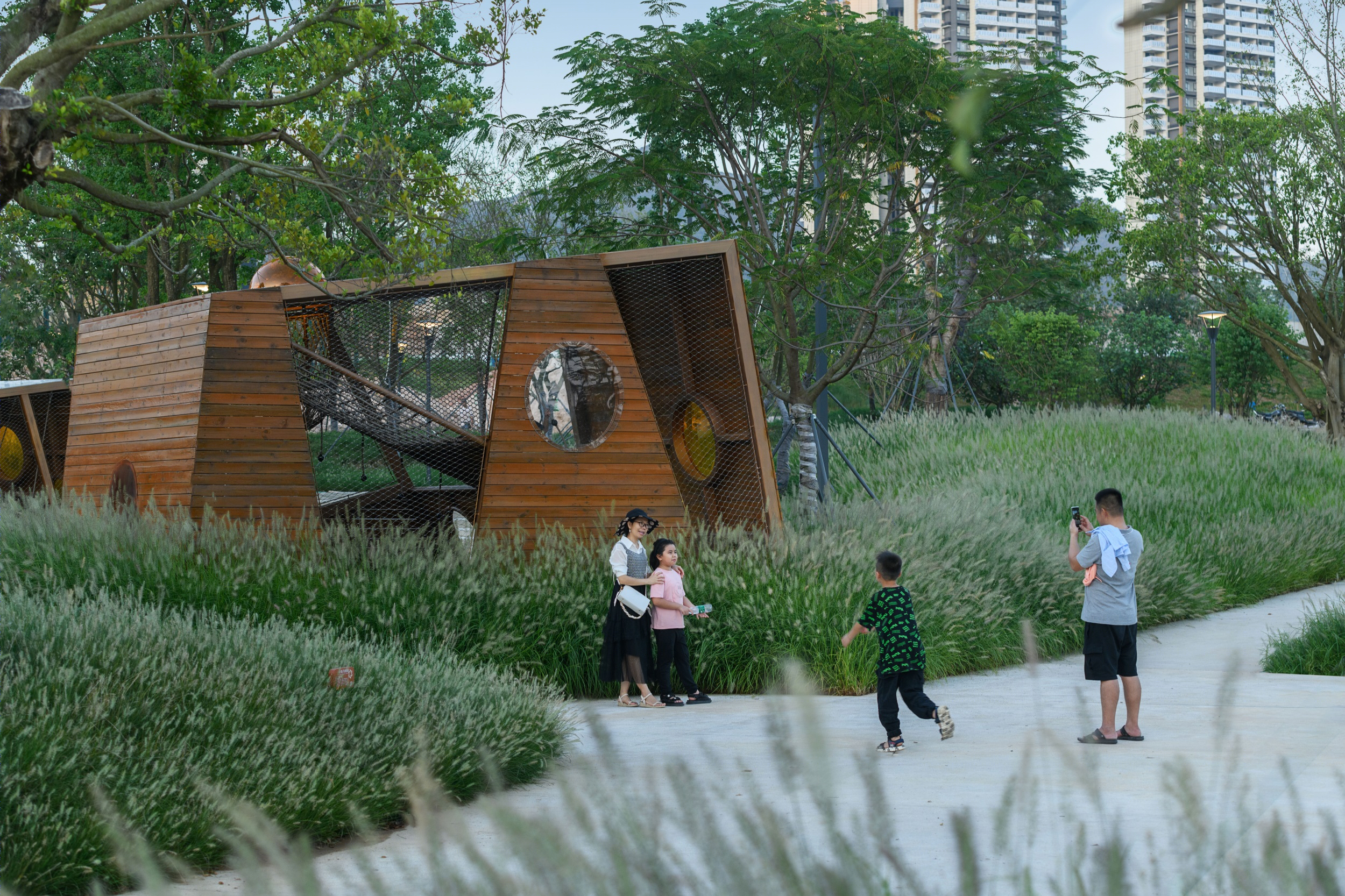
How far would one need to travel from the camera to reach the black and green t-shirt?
7.01 meters

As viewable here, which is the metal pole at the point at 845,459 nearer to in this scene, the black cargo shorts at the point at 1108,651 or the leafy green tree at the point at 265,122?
the leafy green tree at the point at 265,122

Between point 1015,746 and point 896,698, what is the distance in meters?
0.75

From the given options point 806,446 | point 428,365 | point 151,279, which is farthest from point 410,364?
point 151,279

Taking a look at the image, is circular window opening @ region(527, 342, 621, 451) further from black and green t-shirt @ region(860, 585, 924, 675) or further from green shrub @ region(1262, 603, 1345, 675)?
green shrub @ region(1262, 603, 1345, 675)

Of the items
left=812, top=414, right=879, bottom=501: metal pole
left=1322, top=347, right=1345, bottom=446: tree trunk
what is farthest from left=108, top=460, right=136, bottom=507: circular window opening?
left=1322, top=347, right=1345, bottom=446: tree trunk

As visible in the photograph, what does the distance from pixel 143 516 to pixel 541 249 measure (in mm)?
7179

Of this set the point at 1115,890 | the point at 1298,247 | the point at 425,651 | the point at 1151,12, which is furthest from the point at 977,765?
the point at 1298,247

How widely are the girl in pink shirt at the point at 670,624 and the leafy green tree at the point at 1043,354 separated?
34034mm

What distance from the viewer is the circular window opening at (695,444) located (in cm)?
1245

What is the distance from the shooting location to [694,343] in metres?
12.3

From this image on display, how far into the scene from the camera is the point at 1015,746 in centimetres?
693

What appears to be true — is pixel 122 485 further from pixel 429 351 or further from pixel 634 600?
pixel 634 600

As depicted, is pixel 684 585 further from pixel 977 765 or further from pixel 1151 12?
pixel 1151 12

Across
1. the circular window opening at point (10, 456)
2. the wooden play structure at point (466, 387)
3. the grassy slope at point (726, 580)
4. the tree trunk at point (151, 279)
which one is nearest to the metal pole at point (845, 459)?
the grassy slope at point (726, 580)
